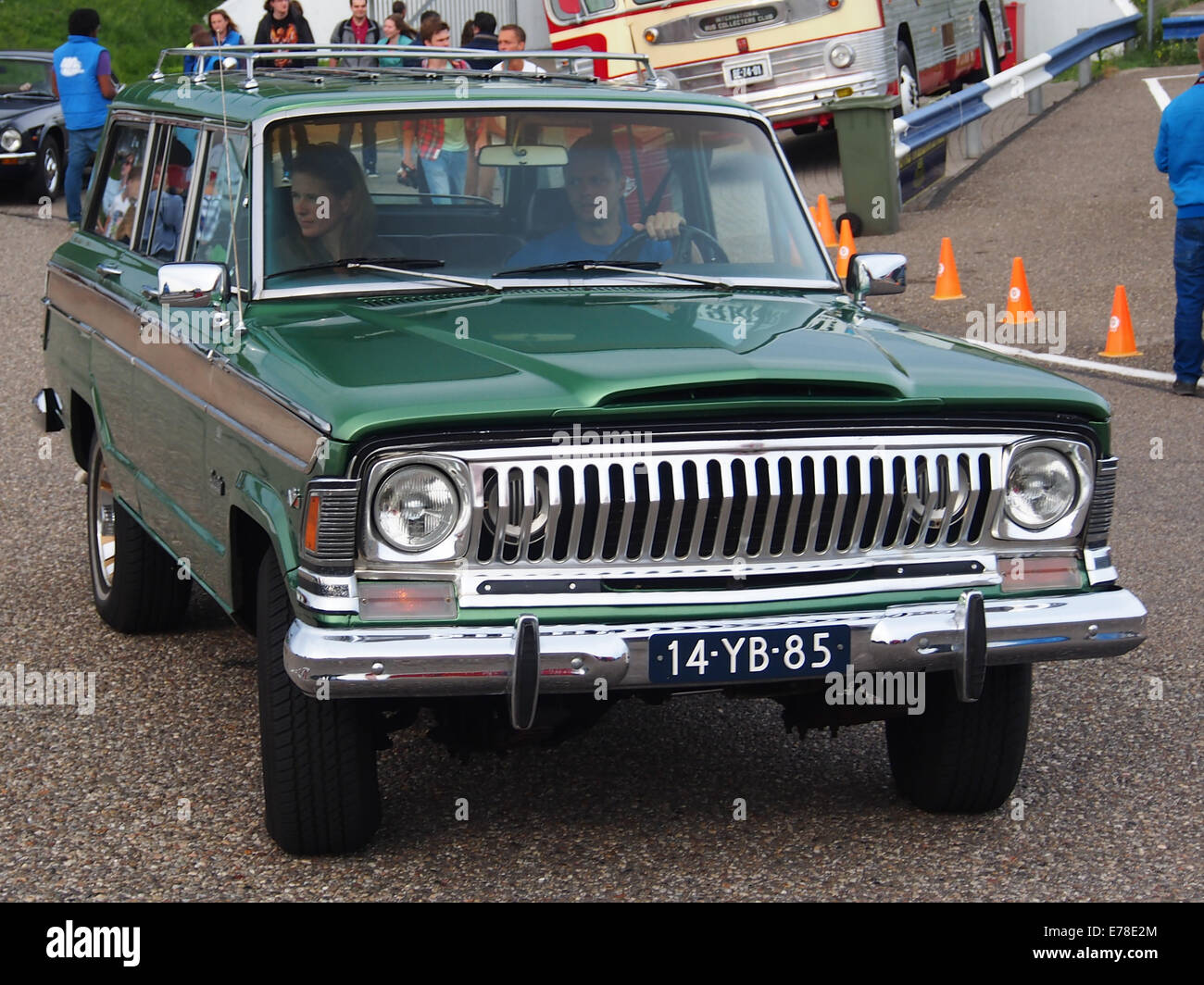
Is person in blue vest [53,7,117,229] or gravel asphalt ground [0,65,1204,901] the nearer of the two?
gravel asphalt ground [0,65,1204,901]

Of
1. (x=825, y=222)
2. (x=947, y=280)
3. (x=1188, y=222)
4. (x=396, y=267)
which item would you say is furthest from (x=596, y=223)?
(x=825, y=222)

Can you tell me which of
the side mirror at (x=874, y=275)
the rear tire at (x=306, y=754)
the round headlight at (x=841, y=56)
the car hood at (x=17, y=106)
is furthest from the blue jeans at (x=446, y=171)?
the car hood at (x=17, y=106)

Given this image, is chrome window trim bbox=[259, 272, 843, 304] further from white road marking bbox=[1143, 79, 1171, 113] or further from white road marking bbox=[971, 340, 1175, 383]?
white road marking bbox=[1143, 79, 1171, 113]

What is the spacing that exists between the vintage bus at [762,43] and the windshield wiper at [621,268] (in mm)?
12984

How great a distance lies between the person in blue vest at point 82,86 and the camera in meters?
17.1

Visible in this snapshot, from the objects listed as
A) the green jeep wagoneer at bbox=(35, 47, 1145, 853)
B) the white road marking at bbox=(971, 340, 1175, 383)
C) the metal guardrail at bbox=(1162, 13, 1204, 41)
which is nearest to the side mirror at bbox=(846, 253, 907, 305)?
the green jeep wagoneer at bbox=(35, 47, 1145, 853)

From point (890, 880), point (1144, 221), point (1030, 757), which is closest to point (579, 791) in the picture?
point (890, 880)

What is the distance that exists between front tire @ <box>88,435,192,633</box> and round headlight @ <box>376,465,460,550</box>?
105 inches

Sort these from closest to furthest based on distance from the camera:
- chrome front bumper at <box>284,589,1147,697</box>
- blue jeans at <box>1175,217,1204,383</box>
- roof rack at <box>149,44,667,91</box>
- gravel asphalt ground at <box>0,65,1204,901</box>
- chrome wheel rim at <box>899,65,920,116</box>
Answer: chrome front bumper at <box>284,589,1147,697</box> < gravel asphalt ground at <box>0,65,1204,901</box> < roof rack at <box>149,44,667,91</box> < blue jeans at <box>1175,217,1204,383</box> < chrome wheel rim at <box>899,65,920,116</box>

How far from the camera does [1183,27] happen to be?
24750 millimetres

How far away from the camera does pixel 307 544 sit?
165 inches

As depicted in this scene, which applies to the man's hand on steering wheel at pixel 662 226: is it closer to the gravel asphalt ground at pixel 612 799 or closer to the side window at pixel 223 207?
the side window at pixel 223 207

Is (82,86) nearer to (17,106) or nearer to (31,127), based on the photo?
(31,127)

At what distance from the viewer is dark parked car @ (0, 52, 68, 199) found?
70.0 ft
